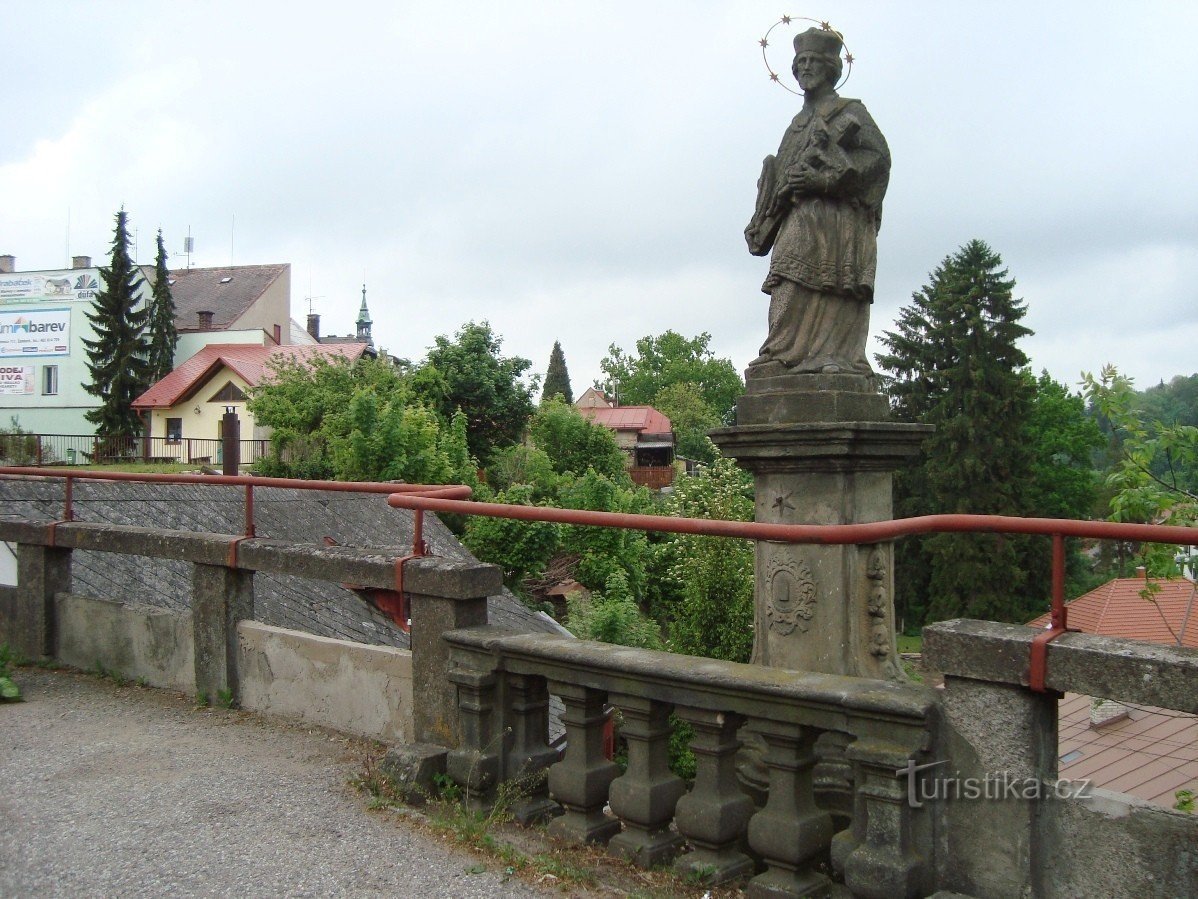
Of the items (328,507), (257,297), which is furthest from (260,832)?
(257,297)

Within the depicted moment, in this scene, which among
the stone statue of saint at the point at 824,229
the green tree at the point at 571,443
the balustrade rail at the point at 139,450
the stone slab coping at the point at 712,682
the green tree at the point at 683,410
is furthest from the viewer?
the green tree at the point at 683,410

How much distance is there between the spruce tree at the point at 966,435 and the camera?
114 ft

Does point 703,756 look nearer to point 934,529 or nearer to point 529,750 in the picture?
point 529,750

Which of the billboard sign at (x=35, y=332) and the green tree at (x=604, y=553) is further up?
the billboard sign at (x=35, y=332)

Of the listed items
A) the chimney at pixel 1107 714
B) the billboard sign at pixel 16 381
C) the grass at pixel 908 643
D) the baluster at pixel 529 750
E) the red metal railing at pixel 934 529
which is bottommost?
the grass at pixel 908 643

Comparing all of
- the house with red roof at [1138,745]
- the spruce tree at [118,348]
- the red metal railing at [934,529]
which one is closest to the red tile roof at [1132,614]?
the house with red roof at [1138,745]

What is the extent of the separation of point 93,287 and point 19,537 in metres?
49.7

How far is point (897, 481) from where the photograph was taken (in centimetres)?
3875

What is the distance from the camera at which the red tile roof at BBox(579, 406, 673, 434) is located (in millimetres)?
75562

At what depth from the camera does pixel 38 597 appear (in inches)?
257

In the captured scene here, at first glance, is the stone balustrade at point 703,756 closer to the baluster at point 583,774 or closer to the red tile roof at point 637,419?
the baluster at point 583,774

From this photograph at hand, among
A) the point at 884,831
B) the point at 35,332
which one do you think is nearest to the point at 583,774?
the point at 884,831

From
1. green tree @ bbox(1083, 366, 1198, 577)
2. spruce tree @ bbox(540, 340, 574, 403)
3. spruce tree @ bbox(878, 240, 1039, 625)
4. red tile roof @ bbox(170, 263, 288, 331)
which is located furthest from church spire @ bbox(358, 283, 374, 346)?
green tree @ bbox(1083, 366, 1198, 577)

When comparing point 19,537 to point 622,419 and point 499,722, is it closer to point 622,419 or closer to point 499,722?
point 499,722
